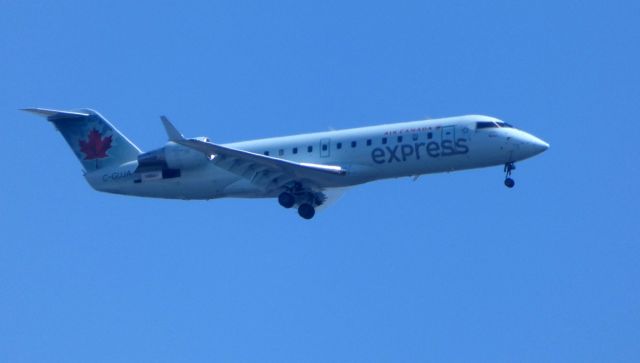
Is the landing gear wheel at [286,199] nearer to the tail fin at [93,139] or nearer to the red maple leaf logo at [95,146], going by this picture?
the tail fin at [93,139]

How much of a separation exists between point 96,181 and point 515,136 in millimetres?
13697

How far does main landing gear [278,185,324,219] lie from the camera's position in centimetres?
4056

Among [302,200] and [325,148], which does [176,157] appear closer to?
[302,200]

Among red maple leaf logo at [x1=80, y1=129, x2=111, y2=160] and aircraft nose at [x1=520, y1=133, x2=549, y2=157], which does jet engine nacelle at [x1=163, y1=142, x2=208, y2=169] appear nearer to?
red maple leaf logo at [x1=80, y1=129, x2=111, y2=160]

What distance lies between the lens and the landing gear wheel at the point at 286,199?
133ft

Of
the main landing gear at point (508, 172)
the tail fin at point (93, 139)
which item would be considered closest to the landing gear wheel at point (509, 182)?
the main landing gear at point (508, 172)

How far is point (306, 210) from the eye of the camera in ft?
135

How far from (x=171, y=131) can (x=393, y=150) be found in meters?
6.65

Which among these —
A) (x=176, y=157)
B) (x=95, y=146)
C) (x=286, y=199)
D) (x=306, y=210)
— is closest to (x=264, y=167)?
(x=286, y=199)

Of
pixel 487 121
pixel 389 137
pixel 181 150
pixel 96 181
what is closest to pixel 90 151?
pixel 96 181

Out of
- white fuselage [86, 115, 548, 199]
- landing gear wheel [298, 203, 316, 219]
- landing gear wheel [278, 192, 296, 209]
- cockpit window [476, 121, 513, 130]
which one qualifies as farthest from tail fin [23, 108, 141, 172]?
cockpit window [476, 121, 513, 130]

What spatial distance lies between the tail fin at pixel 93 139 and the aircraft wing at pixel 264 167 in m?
4.75

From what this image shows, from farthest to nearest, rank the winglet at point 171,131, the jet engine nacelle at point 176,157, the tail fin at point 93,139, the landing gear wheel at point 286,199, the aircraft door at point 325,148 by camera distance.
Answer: the tail fin at point 93,139 → the jet engine nacelle at point 176,157 → the landing gear wheel at point 286,199 → the aircraft door at point 325,148 → the winglet at point 171,131

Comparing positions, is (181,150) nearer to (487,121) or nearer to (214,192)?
(214,192)
